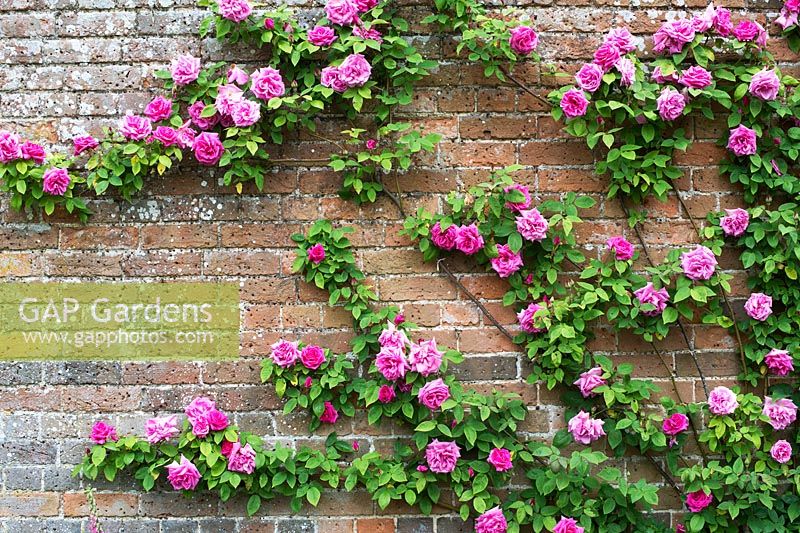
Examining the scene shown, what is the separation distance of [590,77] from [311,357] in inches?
50.5

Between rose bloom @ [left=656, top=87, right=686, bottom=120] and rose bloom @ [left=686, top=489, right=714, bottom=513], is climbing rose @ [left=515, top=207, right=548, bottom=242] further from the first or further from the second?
rose bloom @ [left=686, top=489, right=714, bottom=513]

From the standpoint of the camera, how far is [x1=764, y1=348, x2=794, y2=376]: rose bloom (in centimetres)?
247

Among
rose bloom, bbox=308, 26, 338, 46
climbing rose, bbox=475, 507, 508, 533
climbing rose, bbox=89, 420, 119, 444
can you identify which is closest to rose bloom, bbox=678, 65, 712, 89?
rose bloom, bbox=308, 26, 338, 46

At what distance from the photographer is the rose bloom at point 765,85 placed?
246 centimetres

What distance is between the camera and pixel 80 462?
254cm

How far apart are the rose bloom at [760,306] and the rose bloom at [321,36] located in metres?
1.63

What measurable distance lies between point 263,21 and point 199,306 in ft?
3.16

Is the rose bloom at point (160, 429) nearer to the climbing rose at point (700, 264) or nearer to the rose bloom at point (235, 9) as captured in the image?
the rose bloom at point (235, 9)

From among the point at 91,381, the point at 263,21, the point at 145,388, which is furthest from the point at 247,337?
the point at 263,21

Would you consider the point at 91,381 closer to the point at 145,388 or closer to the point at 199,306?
the point at 145,388

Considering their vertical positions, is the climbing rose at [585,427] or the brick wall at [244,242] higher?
the brick wall at [244,242]

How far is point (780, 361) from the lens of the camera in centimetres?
248

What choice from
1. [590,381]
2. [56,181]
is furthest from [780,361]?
[56,181]

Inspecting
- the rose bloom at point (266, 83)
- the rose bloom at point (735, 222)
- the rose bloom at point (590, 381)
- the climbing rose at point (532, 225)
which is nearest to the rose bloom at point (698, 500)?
the rose bloom at point (590, 381)
